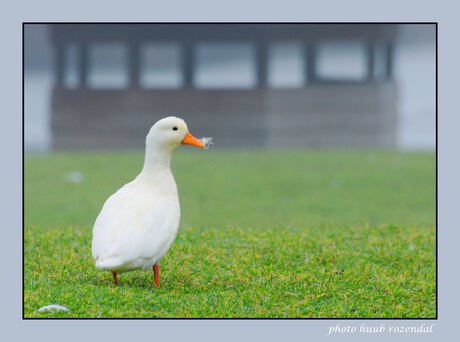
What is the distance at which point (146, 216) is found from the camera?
4.94 metres

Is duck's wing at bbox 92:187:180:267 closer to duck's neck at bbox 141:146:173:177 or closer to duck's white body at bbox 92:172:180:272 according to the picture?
duck's white body at bbox 92:172:180:272

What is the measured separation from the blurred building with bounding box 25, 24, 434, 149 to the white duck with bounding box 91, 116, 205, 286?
52.3ft

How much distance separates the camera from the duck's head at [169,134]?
16.9 ft

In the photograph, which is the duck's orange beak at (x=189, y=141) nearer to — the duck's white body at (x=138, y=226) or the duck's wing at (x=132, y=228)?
the duck's white body at (x=138, y=226)

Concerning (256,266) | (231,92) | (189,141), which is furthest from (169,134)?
(231,92)

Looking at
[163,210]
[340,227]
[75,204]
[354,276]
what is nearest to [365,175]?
[75,204]

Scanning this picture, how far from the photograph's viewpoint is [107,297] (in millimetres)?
4746

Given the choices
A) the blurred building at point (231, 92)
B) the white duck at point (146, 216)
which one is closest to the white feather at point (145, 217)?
the white duck at point (146, 216)

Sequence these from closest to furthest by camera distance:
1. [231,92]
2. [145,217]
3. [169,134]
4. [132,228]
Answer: [132,228] → [145,217] → [169,134] → [231,92]

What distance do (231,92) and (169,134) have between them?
53.0ft

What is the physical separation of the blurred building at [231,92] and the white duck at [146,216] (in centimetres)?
1593

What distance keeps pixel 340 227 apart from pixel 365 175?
765cm

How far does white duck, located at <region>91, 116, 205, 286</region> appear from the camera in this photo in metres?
4.72

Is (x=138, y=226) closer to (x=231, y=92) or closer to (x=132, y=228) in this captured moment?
(x=132, y=228)
